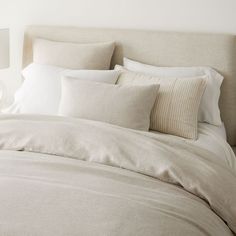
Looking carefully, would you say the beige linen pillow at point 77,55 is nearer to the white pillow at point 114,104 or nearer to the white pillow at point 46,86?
the white pillow at point 46,86

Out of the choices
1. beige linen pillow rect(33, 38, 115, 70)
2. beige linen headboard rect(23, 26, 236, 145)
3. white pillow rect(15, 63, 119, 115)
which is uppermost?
beige linen headboard rect(23, 26, 236, 145)

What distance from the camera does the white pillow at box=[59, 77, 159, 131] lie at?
2.19 m

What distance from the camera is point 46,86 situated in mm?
2600

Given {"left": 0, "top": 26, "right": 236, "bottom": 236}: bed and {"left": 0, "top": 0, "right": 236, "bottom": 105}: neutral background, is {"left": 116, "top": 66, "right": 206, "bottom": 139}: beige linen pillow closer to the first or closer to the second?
{"left": 0, "top": 26, "right": 236, "bottom": 236}: bed

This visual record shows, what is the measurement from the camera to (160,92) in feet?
7.60

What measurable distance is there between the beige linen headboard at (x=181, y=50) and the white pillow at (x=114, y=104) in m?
0.47

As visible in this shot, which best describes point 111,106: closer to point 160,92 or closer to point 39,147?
point 160,92

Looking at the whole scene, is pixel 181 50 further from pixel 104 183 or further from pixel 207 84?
pixel 104 183

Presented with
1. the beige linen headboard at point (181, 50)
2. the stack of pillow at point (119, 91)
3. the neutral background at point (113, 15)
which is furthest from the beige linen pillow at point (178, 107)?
the neutral background at point (113, 15)

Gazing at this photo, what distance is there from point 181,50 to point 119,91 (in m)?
0.62

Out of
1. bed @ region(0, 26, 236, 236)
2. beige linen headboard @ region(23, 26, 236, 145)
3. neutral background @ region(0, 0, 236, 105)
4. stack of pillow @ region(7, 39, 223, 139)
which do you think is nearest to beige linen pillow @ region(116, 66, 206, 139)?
stack of pillow @ region(7, 39, 223, 139)

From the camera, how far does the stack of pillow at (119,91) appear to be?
221 centimetres

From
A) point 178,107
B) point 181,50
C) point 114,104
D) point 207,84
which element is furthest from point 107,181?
point 181,50

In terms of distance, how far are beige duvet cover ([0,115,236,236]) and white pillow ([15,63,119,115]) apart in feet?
1.27
